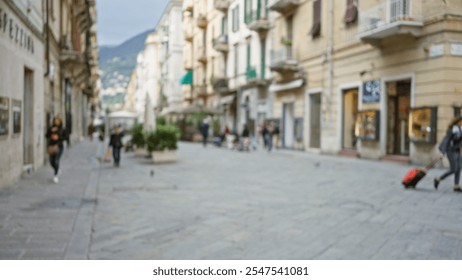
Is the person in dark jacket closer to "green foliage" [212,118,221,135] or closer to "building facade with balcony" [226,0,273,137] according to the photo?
"building facade with balcony" [226,0,273,137]

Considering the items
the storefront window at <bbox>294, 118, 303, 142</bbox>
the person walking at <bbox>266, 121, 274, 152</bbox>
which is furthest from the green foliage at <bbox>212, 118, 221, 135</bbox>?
the storefront window at <bbox>294, 118, 303, 142</bbox>

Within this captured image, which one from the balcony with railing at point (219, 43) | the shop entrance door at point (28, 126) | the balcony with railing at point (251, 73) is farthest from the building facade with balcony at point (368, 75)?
the shop entrance door at point (28, 126)

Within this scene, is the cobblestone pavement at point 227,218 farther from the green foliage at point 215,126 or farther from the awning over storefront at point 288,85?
the green foliage at point 215,126

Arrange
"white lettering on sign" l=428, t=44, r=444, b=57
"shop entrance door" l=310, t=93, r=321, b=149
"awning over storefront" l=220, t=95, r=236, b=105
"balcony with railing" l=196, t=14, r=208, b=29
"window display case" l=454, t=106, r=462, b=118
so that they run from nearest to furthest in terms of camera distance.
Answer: "balcony with railing" l=196, t=14, r=208, b=29 → "window display case" l=454, t=106, r=462, b=118 → "white lettering on sign" l=428, t=44, r=444, b=57 → "shop entrance door" l=310, t=93, r=321, b=149 → "awning over storefront" l=220, t=95, r=236, b=105

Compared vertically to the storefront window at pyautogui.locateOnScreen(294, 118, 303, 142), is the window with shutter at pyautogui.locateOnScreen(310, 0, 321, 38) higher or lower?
higher

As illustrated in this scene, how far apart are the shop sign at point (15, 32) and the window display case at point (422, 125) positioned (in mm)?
10148

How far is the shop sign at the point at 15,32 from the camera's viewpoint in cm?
748

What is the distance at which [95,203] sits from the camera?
7219 mm

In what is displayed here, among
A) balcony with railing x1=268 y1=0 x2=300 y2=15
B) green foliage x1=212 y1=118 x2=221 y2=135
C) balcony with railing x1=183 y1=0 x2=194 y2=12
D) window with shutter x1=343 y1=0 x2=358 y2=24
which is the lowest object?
green foliage x1=212 y1=118 x2=221 y2=135

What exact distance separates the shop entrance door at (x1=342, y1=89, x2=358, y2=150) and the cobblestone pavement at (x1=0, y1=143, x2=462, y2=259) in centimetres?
777

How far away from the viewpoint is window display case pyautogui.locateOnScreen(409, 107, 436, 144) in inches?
551

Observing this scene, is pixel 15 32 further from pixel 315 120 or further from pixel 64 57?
pixel 315 120
